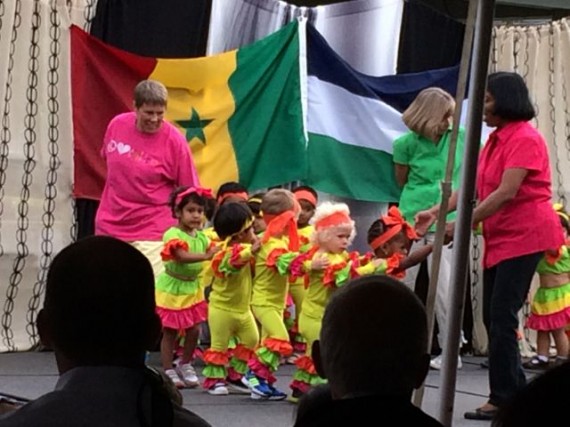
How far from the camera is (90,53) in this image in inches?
299

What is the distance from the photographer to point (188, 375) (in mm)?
6539

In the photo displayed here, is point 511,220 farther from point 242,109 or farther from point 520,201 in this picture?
point 242,109

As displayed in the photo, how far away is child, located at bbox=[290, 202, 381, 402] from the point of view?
5816 mm

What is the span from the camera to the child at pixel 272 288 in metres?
6.16

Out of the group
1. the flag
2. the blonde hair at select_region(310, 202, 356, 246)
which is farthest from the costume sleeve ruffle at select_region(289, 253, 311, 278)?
the flag

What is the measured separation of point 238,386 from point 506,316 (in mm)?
1847

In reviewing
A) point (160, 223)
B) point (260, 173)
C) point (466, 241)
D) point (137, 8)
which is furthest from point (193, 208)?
point (466, 241)

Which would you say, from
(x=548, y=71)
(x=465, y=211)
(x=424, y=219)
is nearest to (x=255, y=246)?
(x=424, y=219)

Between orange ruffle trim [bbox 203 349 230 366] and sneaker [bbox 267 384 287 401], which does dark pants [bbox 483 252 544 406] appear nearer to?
sneaker [bbox 267 384 287 401]

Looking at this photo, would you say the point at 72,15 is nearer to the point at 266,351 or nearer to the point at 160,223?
the point at 160,223

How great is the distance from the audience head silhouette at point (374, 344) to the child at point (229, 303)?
162 inches

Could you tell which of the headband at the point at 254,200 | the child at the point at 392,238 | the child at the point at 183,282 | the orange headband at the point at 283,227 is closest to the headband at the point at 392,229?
the child at the point at 392,238

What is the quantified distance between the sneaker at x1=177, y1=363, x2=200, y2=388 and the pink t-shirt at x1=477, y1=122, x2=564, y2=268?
78.6 inches

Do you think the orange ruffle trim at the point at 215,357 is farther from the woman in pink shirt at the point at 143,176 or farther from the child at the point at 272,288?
the woman in pink shirt at the point at 143,176
